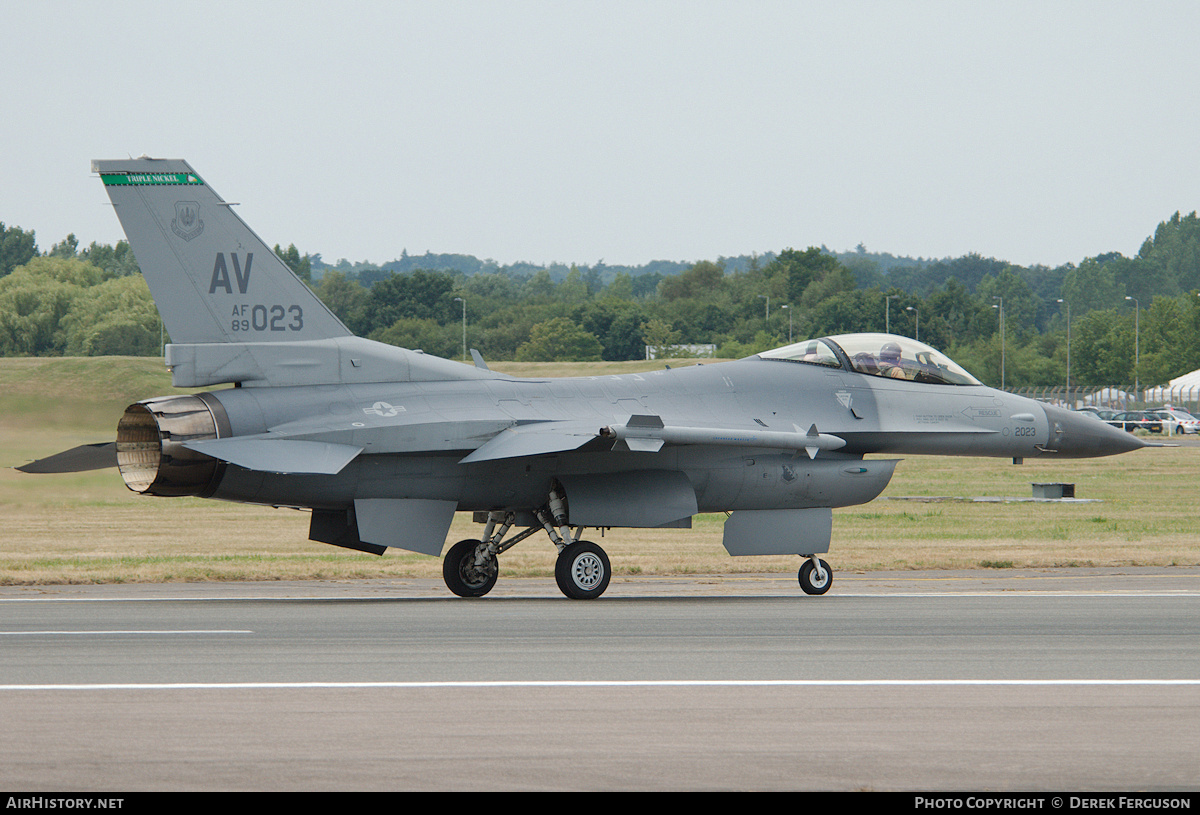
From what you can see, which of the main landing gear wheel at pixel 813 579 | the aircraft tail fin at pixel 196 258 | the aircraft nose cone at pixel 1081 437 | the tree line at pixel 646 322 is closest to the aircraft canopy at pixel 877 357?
the aircraft nose cone at pixel 1081 437

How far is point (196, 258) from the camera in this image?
1588 centimetres

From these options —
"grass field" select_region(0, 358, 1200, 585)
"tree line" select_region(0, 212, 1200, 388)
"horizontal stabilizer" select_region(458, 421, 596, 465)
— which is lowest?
A: "grass field" select_region(0, 358, 1200, 585)

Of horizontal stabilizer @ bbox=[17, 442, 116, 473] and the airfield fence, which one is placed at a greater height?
the airfield fence

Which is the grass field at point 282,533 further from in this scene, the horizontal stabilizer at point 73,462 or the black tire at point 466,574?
the black tire at point 466,574

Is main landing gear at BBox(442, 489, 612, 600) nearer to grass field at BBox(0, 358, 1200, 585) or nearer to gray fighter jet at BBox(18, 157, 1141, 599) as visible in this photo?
gray fighter jet at BBox(18, 157, 1141, 599)

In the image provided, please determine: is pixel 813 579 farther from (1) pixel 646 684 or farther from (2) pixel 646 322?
(2) pixel 646 322

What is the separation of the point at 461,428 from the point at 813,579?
5003 mm

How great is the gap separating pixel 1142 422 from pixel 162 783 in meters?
82.6

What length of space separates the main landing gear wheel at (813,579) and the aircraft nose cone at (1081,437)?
163 inches

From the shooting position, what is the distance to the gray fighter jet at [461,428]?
15336mm

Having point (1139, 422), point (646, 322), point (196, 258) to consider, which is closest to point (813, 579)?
point (196, 258)

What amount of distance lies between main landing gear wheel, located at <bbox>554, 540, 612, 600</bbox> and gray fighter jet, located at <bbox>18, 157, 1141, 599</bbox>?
27 millimetres

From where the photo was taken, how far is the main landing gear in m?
16.7

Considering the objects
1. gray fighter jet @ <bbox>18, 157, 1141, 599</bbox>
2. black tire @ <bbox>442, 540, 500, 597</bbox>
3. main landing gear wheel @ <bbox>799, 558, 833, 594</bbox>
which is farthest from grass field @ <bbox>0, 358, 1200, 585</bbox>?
main landing gear wheel @ <bbox>799, 558, 833, 594</bbox>
